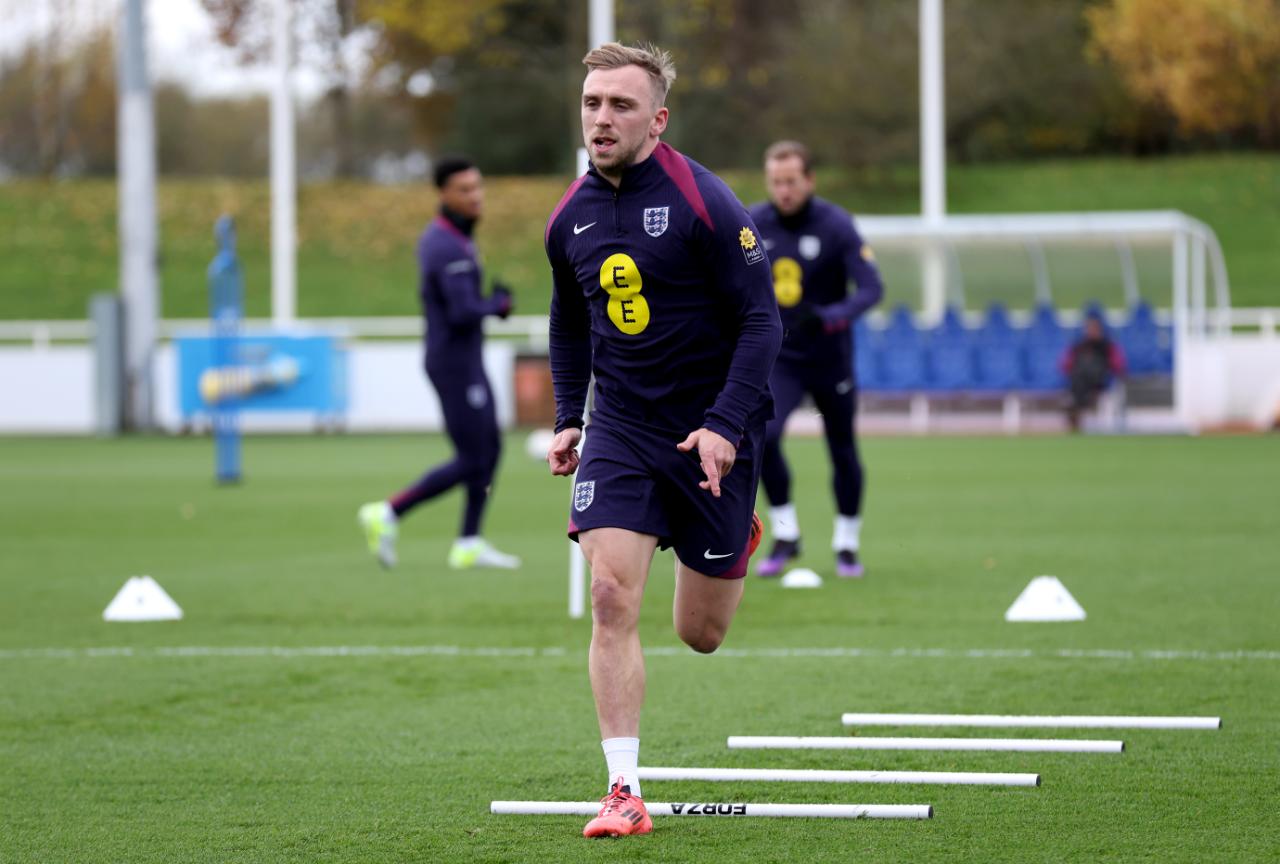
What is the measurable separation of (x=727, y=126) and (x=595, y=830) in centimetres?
5167

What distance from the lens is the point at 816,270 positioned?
10.8 meters

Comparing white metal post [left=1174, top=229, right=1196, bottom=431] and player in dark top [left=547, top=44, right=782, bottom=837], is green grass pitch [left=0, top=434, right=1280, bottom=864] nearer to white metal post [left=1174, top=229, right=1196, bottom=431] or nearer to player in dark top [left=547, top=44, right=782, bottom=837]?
player in dark top [left=547, top=44, right=782, bottom=837]

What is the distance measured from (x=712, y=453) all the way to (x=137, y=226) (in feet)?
89.7

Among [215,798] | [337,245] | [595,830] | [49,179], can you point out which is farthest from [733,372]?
[49,179]

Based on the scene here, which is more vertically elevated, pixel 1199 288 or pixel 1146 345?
pixel 1199 288

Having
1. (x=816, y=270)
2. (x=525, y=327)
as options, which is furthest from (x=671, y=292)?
(x=525, y=327)

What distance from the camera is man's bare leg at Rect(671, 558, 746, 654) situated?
537 centimetres

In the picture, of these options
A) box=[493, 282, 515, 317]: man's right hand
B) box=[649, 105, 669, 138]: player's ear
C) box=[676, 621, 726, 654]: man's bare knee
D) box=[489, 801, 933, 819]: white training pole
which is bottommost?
box=[489, 801, 933, 819]: white training pole

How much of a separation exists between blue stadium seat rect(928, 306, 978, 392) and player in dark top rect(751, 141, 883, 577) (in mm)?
17598

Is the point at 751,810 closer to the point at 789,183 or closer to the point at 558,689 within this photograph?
the point at 558,689

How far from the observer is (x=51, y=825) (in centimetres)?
529

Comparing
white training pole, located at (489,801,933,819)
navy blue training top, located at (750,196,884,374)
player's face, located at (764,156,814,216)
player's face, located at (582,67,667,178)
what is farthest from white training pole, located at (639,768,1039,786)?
player's face, located at (764,156,814,216)

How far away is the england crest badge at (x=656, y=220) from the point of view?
5227mm

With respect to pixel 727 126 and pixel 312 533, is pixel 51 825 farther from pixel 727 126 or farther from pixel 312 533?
pixel 727 126
